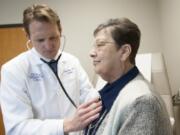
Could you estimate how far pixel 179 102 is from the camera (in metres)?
3.03

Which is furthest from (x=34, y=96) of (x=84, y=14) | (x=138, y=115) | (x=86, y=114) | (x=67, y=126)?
(x=84, y=14)

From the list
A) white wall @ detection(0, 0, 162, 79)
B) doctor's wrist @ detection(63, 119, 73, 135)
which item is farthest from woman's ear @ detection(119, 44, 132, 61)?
white wall @ detection(0, 0, 162, 79)

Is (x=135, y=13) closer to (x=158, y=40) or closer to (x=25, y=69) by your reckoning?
(x=158, y=40)

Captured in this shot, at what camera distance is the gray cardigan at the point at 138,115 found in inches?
39.1

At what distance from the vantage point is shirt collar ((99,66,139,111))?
1177 millimetres

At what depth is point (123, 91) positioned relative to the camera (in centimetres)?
111

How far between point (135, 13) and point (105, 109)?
2.77 meters

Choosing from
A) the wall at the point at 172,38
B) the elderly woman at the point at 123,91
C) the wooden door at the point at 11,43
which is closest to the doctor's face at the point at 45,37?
the elderly woman at the point at 123,91

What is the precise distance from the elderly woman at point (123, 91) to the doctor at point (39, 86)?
24 centimetres

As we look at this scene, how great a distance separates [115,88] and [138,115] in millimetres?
222

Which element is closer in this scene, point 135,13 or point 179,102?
point 179,102

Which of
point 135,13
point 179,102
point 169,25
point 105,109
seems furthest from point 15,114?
point 135,13

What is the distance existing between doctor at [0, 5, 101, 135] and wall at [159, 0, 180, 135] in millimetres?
1921

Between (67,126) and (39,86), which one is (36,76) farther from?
(67,126)
